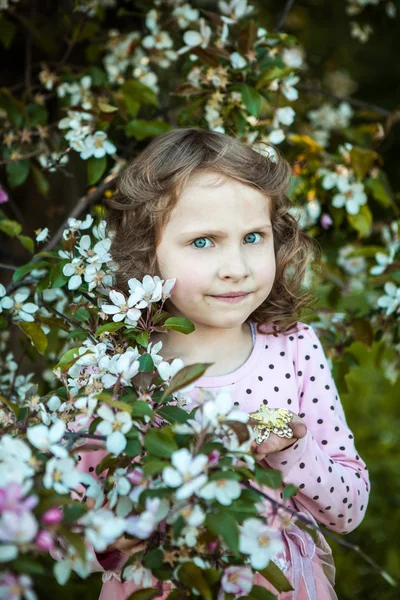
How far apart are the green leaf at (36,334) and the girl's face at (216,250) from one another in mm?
404

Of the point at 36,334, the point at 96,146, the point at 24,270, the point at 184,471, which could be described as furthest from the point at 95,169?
the point at 184,471

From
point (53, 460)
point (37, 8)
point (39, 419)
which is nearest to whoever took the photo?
point (53, 460)

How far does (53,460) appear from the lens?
1.06 m

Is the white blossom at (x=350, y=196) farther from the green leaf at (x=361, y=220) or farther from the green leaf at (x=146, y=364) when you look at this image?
the green leaf at (x=146, y=364)

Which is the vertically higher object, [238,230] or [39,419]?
[238,230]

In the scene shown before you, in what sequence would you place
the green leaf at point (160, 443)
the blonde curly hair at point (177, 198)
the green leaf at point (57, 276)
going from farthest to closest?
1. the green leaf at point (57, 276)
2. the blonde curly hair at point (177, 198)
3. the green leaf at point (160, 443)

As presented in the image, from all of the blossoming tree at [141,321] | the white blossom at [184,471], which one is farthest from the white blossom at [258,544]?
the white blossom at [184,471]

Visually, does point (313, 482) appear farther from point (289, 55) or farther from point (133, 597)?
point (289, 55)

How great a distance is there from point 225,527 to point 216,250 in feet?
2.08

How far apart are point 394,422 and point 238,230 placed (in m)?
3.21

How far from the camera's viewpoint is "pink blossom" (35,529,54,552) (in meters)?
0.90

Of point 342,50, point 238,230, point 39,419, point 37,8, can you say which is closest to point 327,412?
point 238,230

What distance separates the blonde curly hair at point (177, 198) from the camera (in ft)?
5.04

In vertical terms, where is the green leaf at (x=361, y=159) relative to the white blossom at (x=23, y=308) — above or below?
above
